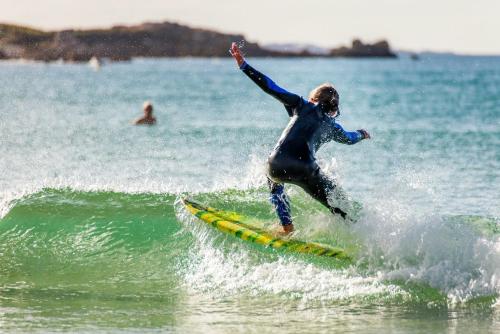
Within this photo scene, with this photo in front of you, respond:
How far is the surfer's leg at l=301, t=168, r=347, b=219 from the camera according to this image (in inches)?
347

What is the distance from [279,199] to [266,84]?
1251 mm

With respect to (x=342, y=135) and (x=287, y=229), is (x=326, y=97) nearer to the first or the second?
(x=342, y=135)

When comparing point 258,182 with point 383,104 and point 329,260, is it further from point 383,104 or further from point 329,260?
point 383,104

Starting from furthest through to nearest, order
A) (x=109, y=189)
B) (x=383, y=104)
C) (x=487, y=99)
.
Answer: (x=487, y=99) < (x=383, y=104) < (x=109, y=189)

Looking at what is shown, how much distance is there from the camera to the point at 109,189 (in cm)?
1298

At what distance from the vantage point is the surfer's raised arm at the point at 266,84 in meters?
8.59

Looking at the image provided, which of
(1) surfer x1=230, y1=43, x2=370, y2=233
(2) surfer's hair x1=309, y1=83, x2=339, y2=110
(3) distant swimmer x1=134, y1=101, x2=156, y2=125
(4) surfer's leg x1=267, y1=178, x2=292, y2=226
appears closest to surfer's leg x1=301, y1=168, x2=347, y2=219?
(1) surfer x1=230, y1=43, x2=370, y2=233

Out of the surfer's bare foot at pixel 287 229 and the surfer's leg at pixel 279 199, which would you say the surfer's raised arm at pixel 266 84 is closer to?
the surfer's leg at pixel 279 199

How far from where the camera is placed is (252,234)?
31.6 feet

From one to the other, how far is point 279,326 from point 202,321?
67 cm

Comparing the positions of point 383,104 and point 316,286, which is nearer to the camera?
point 316,286

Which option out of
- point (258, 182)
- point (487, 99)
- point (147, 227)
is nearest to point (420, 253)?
point (147, 227)

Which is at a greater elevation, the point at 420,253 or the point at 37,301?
the point at 420,253

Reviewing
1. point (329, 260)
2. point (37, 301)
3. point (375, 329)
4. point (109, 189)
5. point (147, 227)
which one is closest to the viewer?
point (375, 329)
